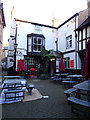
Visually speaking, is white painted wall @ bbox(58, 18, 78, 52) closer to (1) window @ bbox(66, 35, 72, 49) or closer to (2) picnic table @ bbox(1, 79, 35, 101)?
(1) window @ bbox(66, 35, 72, 49)

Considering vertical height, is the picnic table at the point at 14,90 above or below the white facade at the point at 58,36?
below

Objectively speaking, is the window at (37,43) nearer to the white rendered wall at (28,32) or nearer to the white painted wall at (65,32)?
the white rendered wall at (28,32)

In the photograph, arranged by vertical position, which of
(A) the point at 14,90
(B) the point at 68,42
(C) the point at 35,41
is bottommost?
(A) the point at 14,90

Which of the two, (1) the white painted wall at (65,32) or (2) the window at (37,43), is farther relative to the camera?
(2) the window at (37,43)

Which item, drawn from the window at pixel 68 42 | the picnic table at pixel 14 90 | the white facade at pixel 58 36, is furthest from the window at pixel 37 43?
the picnic table at pixel 14 90

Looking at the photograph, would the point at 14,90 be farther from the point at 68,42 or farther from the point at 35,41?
the point at 35,41

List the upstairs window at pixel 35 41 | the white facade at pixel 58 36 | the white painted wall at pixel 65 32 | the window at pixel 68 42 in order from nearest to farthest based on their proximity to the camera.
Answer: the white facade at pixel 58 36
the white painted wall at pixel 65 32
the window at pixel 68 42
the upstairs window at pixel 35 41

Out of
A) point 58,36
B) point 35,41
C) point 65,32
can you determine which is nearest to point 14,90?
point 35,41

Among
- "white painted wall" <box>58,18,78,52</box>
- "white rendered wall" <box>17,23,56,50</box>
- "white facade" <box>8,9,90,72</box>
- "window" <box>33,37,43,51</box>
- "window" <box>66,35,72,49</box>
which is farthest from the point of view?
"window" <box>33,37,43,51</box>

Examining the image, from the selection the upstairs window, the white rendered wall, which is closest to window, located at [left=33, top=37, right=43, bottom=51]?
the upstairs window

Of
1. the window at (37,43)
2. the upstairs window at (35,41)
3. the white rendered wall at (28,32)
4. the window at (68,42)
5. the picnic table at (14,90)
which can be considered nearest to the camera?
the picnic table at (14,90)

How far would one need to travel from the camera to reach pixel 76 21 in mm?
13430

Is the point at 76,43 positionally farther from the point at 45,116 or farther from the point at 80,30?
the point at 45,116

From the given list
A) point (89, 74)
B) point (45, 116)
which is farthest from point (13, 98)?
point (89, 74)
